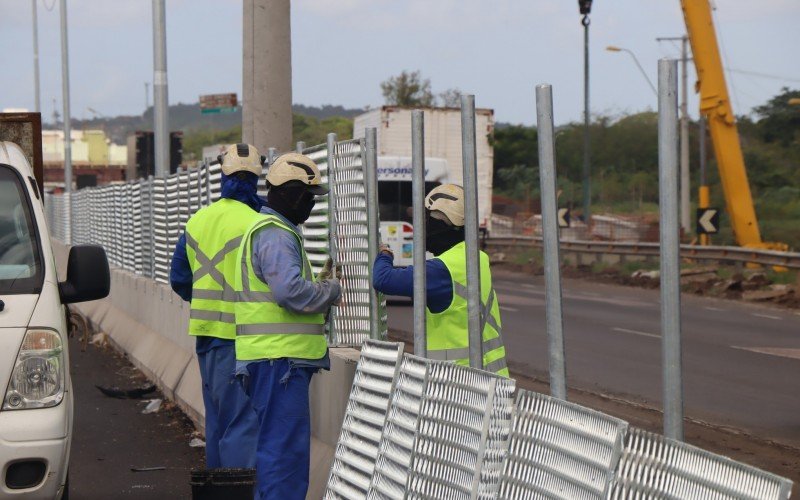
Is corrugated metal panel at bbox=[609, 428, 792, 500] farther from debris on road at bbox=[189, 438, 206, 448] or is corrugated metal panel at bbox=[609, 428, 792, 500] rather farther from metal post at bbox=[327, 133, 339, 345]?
debris on road at bbox=[189, 438, 206, 448]

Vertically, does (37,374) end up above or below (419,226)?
below

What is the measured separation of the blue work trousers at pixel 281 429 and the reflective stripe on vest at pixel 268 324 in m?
0.07

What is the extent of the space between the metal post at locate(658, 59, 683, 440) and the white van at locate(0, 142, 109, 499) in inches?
130

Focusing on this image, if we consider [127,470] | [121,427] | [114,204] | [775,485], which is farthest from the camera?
[114,204]

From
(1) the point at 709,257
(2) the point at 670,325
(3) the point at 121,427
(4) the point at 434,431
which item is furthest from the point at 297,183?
(1) the point at 709,257

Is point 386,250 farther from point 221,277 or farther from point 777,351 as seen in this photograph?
point 777,351

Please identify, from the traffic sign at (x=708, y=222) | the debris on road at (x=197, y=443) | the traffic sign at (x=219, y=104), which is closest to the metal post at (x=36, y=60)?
the traffic sign at (x=219, y=104)

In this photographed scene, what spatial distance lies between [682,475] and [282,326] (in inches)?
120

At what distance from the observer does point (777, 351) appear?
17.2m

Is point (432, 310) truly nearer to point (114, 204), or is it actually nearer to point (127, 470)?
point (127, 470)

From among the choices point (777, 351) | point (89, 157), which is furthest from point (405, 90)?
point (777, 351)

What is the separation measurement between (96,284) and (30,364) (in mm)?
542

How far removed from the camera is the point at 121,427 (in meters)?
10.9

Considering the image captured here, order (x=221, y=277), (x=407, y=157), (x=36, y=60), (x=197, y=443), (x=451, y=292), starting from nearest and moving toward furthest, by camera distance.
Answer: (x=451, y=292) → (x=221, y=277) → (x=197, y=443) → (x=407, y=157) → (x=36, y=60)
